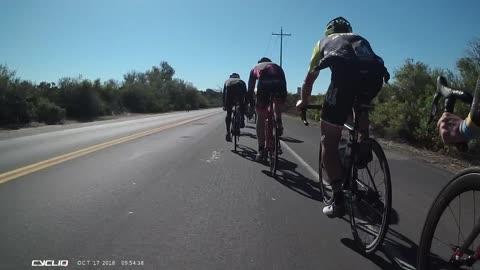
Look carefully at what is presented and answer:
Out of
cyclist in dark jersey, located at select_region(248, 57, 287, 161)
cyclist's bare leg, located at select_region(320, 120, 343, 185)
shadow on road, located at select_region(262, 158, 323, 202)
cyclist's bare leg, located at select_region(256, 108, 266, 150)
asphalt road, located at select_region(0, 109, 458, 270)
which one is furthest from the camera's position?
cyclist's bare leg, located at select_region(256, 108, 266, 150)

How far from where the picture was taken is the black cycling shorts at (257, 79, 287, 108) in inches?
322

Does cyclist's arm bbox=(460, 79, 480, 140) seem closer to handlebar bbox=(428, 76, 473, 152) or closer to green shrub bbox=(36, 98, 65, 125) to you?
handlebar bbox=(428, 76, 473, 152)

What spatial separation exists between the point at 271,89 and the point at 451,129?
5755 millimetres

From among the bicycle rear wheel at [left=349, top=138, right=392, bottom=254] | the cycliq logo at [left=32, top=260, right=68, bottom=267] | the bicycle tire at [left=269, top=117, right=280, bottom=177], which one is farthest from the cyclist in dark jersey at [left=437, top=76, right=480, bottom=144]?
the bicycle tire at [left=269, top=117, right=280, bottom=177]

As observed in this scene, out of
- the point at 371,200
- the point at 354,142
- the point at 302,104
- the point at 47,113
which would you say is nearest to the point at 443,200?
the point at 371,200

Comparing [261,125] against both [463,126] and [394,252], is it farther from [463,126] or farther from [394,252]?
[463,126]

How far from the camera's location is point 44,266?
12.0ft

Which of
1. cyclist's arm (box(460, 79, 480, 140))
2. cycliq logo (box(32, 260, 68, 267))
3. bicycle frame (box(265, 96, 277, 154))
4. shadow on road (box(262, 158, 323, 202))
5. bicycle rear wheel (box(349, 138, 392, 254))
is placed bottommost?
cycliq logo (box(32, 260, 68, 267))

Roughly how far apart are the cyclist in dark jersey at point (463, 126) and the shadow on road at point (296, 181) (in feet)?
11.7

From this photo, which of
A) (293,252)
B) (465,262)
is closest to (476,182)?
(465,262)

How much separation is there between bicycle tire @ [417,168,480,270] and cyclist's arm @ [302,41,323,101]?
2.20m

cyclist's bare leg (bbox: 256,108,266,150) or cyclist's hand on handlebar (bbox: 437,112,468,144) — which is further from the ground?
cyclist's hand on handlebar (bbox: 437,112,468,144)

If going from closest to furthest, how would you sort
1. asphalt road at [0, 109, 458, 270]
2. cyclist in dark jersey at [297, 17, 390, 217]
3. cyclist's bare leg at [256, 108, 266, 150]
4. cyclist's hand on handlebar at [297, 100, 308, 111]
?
1. asphalt road at [0, 109, 458, 270]
2. cyclist in dark jersey at [297, 17, 390, 217]
3. cyclist's hand on handlebar at [297, 100, 308, 111]
4. cyclist's bare leg at [256, 108, 266, 150]

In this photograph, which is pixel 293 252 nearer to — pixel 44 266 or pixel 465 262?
pixel 465 262
